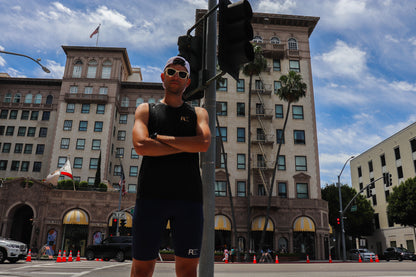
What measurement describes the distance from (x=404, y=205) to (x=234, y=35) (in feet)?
149

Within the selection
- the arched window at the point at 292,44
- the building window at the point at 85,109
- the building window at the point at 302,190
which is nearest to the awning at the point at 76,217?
the building window at the point at 85,109

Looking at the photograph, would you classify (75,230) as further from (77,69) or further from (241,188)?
(77,69)

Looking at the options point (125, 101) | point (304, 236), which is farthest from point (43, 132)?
point (304, 236)

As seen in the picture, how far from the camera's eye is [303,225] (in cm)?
3712

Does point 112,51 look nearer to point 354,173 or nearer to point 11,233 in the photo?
point 11,233

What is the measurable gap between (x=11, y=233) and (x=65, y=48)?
1163 inches

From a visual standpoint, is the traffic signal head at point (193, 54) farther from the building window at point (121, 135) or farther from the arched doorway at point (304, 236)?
the building window at point (121, 135)

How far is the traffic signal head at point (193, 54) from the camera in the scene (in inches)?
168

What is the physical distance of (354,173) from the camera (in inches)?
2608

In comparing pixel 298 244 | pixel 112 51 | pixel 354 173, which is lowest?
pixel 298 244

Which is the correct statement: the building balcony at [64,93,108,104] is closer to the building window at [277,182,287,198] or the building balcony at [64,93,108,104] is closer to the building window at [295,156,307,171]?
the building window at [277,182,287,198]

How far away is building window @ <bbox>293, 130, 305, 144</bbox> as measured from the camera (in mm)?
40531

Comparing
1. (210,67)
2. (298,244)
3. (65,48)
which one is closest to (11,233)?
(65,48)

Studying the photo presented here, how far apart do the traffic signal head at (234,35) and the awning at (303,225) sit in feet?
120
